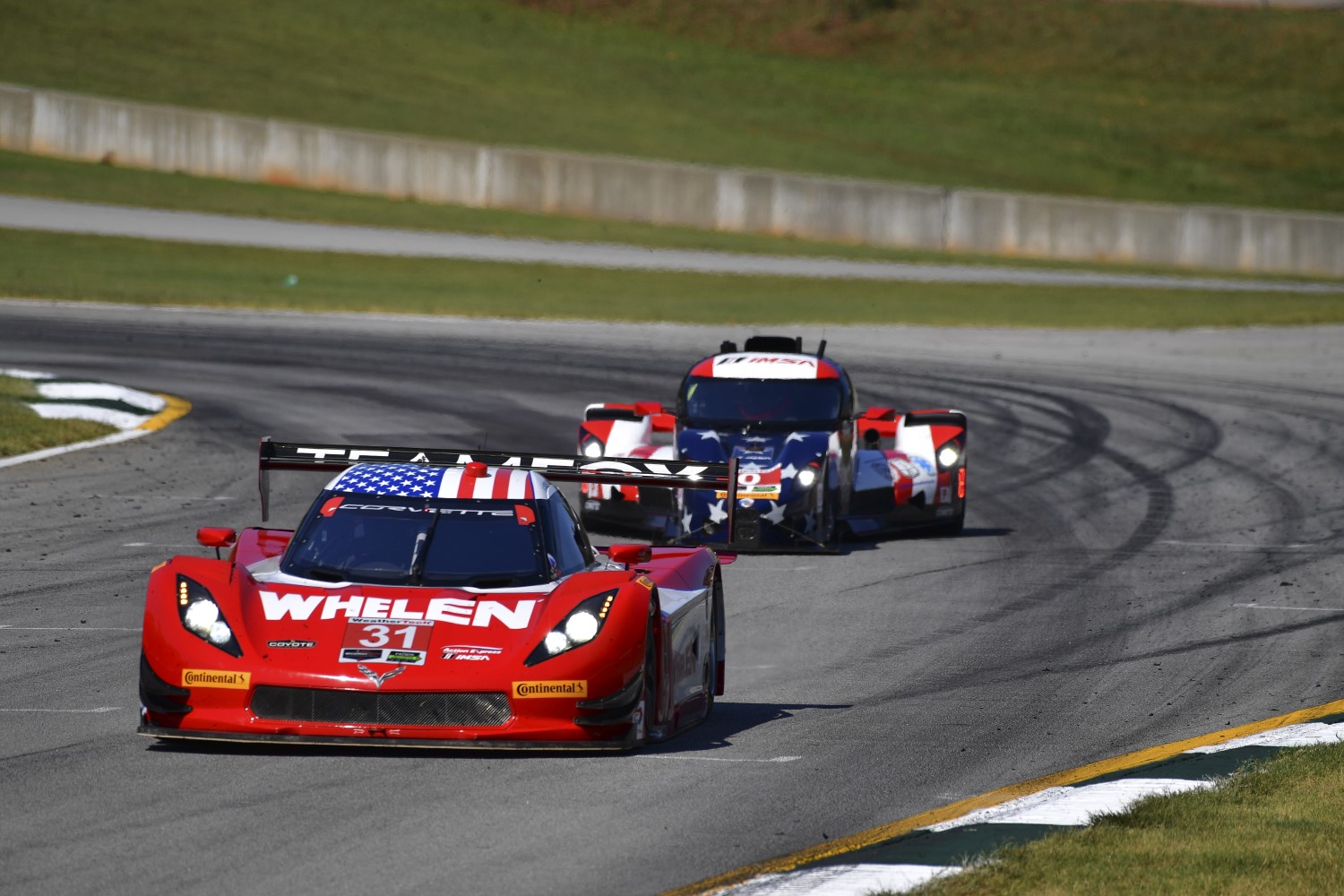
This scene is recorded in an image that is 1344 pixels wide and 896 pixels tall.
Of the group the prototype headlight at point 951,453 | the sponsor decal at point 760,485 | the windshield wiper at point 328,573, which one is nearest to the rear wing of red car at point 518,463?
the windshield wiper at point 328,573

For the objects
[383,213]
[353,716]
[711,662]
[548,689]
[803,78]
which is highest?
[803,78]

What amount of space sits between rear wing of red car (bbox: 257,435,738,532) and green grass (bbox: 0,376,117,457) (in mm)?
9041

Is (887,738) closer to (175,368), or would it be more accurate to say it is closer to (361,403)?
(361,403)

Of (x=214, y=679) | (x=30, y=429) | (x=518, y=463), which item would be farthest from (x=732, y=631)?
(x=30, y=429)

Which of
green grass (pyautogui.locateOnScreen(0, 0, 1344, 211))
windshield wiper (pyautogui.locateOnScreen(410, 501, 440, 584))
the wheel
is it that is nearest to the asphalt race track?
the wheel

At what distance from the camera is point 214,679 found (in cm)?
856

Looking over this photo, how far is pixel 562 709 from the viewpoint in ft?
28.5

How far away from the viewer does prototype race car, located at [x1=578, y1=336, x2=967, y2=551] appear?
16172 millimetres

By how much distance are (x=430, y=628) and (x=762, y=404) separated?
8926 mm

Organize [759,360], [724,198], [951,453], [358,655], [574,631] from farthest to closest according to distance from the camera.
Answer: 1. [724,198]
2. [759,360]
3. [951,453]
4. [574,631]
5. [358,655]

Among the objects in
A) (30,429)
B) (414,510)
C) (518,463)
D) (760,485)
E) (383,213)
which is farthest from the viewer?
(383,213)

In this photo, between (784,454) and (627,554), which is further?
(784,454)

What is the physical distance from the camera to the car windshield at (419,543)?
9.45m

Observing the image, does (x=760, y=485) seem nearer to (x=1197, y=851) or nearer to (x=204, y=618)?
(x=204, y=618)
